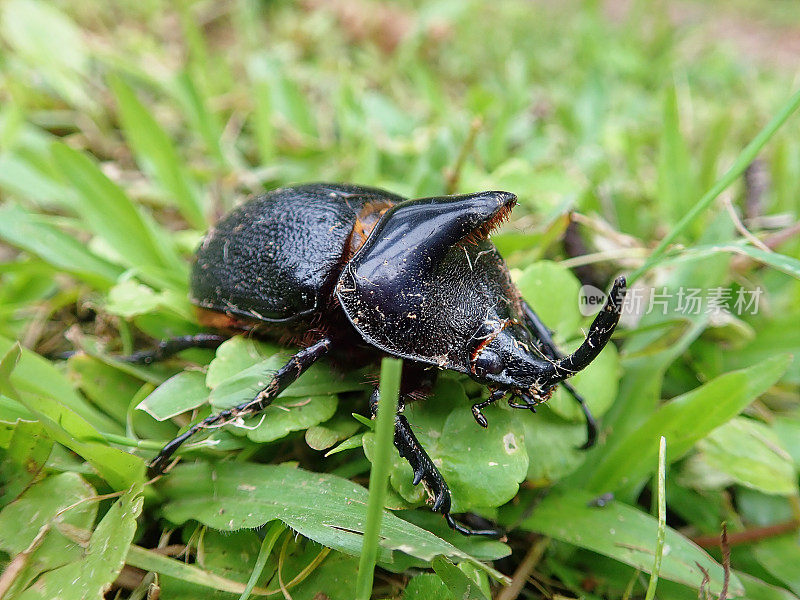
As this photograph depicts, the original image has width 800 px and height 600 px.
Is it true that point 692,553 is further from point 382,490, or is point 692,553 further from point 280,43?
point 280,43

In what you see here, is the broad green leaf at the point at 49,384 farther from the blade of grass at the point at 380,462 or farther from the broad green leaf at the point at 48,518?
the blade of grass at the point at 380,462

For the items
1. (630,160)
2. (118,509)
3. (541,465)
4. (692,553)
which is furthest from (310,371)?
(630,160)

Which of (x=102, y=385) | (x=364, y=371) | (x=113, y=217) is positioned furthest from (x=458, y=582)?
(x=113, y=217)

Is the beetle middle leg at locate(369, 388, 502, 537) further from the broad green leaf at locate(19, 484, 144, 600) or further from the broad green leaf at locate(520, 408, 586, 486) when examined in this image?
the broad green leaf at locate(19, 484, 144, 600)

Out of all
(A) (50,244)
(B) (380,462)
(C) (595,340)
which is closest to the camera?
(B) (380,462)

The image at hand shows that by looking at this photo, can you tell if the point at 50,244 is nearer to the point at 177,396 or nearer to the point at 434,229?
the point at 177,396
